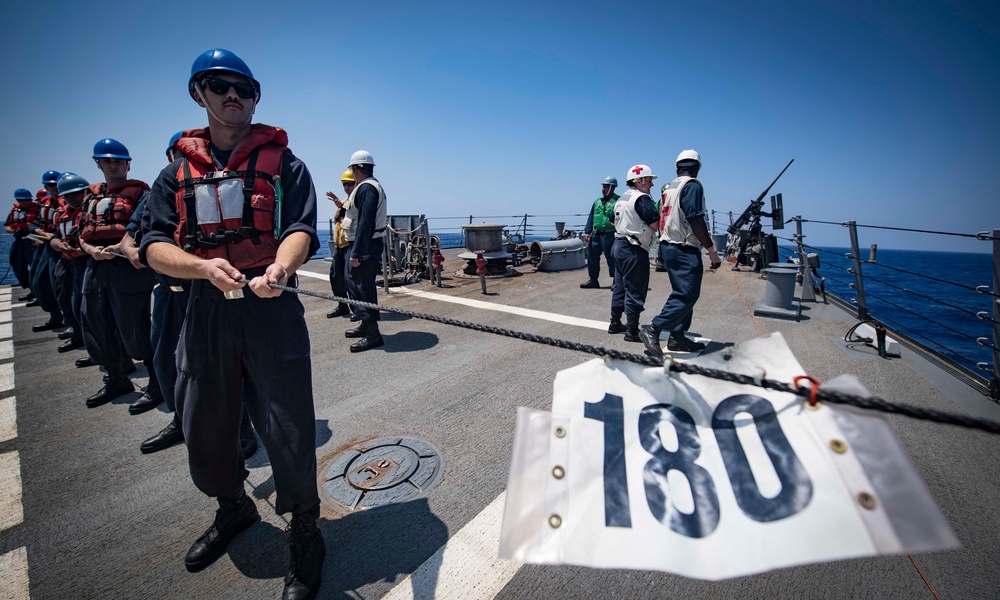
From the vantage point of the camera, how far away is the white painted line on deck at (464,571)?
188 cm

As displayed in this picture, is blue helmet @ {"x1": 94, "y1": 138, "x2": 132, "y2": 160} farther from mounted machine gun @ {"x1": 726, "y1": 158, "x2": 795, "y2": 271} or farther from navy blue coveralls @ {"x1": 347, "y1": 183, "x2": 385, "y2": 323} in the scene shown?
mounted machine gun @ {"x1": 726, "y1": 158, "x2": 795, "y2": 271}

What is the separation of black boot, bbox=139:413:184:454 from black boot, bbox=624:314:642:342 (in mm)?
4745

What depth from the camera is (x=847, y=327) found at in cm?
568

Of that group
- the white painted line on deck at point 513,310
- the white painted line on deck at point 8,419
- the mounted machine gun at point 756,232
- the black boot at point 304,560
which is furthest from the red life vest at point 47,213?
the mounted machine gun at point 756,232

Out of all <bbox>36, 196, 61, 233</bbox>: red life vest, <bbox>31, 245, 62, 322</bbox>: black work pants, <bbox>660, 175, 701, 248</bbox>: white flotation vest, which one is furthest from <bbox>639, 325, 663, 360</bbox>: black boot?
<bbox>31, 245, 62, 322</bbox>: black work pants

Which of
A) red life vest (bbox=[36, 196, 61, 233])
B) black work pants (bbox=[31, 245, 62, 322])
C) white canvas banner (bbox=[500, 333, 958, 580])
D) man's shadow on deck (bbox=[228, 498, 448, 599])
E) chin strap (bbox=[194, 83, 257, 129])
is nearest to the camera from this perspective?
white canvas banner (bbox=[500, 333, 958, 580])

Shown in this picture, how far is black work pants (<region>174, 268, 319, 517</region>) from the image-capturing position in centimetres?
198

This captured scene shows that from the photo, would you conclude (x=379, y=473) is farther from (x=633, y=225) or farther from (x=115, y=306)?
(x=633, y=225)

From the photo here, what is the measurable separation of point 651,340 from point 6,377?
7.37 m

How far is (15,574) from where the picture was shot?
80.6 inches

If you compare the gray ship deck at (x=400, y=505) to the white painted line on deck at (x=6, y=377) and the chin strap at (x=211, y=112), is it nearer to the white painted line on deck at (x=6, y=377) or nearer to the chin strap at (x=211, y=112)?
the white painted line on deck at (x=6, y=377)

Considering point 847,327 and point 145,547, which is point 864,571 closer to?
point 145,547

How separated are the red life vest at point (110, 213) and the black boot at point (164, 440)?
1938mm

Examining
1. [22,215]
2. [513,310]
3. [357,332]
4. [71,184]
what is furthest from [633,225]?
[22,215]
